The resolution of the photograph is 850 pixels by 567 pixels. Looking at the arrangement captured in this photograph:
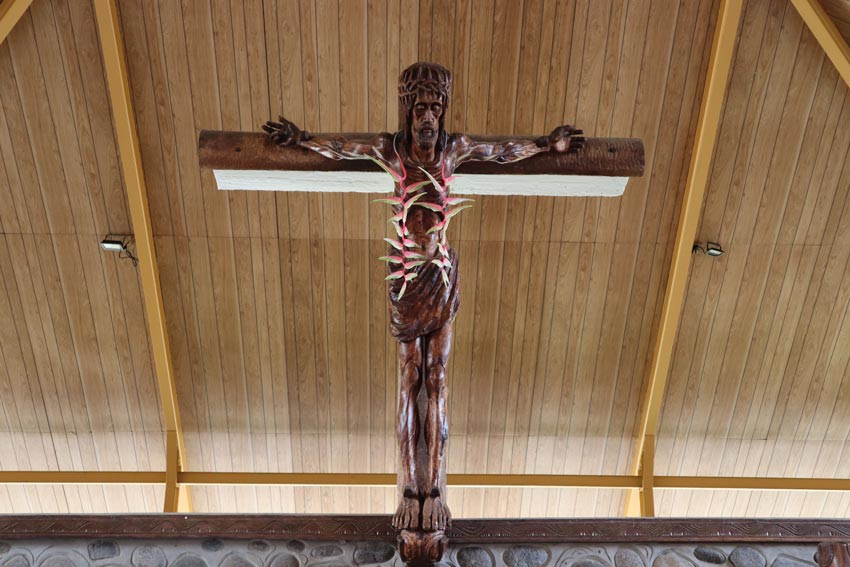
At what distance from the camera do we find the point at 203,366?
7.21 metres

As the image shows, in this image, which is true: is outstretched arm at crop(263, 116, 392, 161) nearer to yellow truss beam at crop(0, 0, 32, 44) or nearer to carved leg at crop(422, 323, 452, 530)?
carved leg at crop(422, 323, 452, 530)

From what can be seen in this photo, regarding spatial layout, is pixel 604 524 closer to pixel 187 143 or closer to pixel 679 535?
pixel 679 535

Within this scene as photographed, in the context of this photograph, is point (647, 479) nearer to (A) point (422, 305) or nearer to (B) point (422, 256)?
(A) point (422, 305)

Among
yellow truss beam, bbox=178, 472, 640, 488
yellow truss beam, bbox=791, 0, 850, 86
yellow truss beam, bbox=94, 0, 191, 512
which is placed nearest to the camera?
yellow truss beam, bbox=791, 0, 850, 86

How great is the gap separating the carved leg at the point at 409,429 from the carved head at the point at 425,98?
118 centimetres

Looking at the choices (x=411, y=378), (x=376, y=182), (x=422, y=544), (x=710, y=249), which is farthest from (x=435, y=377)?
(x=710, y=249)

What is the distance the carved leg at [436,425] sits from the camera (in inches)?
148

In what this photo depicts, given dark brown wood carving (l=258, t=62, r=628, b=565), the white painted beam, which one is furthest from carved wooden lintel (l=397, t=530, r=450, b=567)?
the white painted beam

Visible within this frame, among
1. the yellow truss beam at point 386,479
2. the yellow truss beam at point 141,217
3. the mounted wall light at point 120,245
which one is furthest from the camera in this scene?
the yellow truss beam at point 386,479

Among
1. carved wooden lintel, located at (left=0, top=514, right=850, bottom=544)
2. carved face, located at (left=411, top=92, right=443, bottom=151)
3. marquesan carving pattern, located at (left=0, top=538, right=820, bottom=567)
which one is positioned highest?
carved face, located at (left=411, top=92, right=443, bottom=151)

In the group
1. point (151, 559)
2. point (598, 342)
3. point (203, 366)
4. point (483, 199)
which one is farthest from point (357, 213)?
point (151, 559)

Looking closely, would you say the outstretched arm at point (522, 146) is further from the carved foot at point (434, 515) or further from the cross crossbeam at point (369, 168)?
the carved foot at point (434, 515)

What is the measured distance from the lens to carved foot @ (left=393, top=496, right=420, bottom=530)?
3.72 metres

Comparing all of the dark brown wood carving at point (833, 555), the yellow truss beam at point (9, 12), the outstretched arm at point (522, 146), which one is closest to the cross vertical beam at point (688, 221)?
the outstretched arm at point (522, 146)
